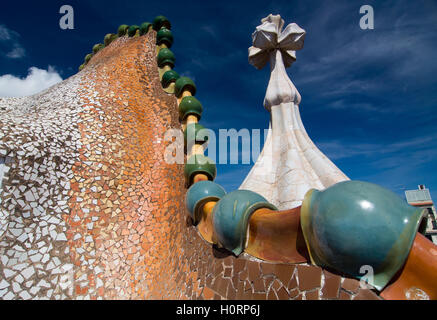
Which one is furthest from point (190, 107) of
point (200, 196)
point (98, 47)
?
point (98, 47)

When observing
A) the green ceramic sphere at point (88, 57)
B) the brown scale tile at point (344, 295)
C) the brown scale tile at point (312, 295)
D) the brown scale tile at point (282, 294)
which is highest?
the green ceramic sphere at point (88, 57)

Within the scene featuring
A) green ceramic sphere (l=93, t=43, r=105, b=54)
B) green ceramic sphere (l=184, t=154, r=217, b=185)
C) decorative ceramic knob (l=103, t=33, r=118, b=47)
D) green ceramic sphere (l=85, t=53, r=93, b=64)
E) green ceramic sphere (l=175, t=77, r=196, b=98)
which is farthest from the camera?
green ceramic sphere (l=85, t=53, r=93, b=64)

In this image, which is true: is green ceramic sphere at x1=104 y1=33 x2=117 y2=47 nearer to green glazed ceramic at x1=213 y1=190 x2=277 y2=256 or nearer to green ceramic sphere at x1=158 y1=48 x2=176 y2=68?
green ceramic sphere at x1=158 y1=48 x2=176 y2=68

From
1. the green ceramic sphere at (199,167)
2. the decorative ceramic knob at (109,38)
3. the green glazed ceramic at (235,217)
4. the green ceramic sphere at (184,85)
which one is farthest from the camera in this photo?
the decorative ceramic knob at (109,38)


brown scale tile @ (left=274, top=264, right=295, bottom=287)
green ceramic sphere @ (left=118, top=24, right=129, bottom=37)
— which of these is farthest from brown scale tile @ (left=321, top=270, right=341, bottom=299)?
green ceramic sphere @ (left=118, top=24, right=129, bottom=37)

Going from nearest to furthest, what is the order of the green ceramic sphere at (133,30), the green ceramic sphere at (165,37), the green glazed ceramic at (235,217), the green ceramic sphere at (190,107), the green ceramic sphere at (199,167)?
the green glazed ceramic at (235,217)
the green ceramic sphere at (199,167)
the green ceramic sphere at (190,107)
the green ceramic sphere at (165,37)
the green ceramic sphere at (133,30)

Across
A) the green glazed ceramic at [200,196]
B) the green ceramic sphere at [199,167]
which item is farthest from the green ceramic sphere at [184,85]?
the green glazed ceramic at [200,196]

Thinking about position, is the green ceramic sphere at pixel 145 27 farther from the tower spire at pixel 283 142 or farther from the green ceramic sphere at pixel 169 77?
the tower spire at pixel 283 142

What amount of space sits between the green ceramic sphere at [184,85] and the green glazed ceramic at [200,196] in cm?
199

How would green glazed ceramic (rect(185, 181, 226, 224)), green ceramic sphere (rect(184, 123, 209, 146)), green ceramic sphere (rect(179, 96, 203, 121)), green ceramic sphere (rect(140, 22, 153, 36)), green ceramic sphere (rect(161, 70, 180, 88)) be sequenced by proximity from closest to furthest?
green glazed ceramic (rect(185, 181, 226, 224)) < green ceramic sphere (rect(184, 123, 209, 146)) < green ceramic sphere (rect(179, 96, 203, 121)) < green ceramic sphere (rect(161, 70, 180, 88)) < green ceramic sphere (rect(140, 22, 153, 36))

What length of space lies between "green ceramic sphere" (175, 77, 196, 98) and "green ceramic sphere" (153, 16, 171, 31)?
2.05 m

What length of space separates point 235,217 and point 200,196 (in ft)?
2.28

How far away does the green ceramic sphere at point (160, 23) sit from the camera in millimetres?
5168

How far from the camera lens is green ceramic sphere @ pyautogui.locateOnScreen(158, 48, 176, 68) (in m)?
4.47
